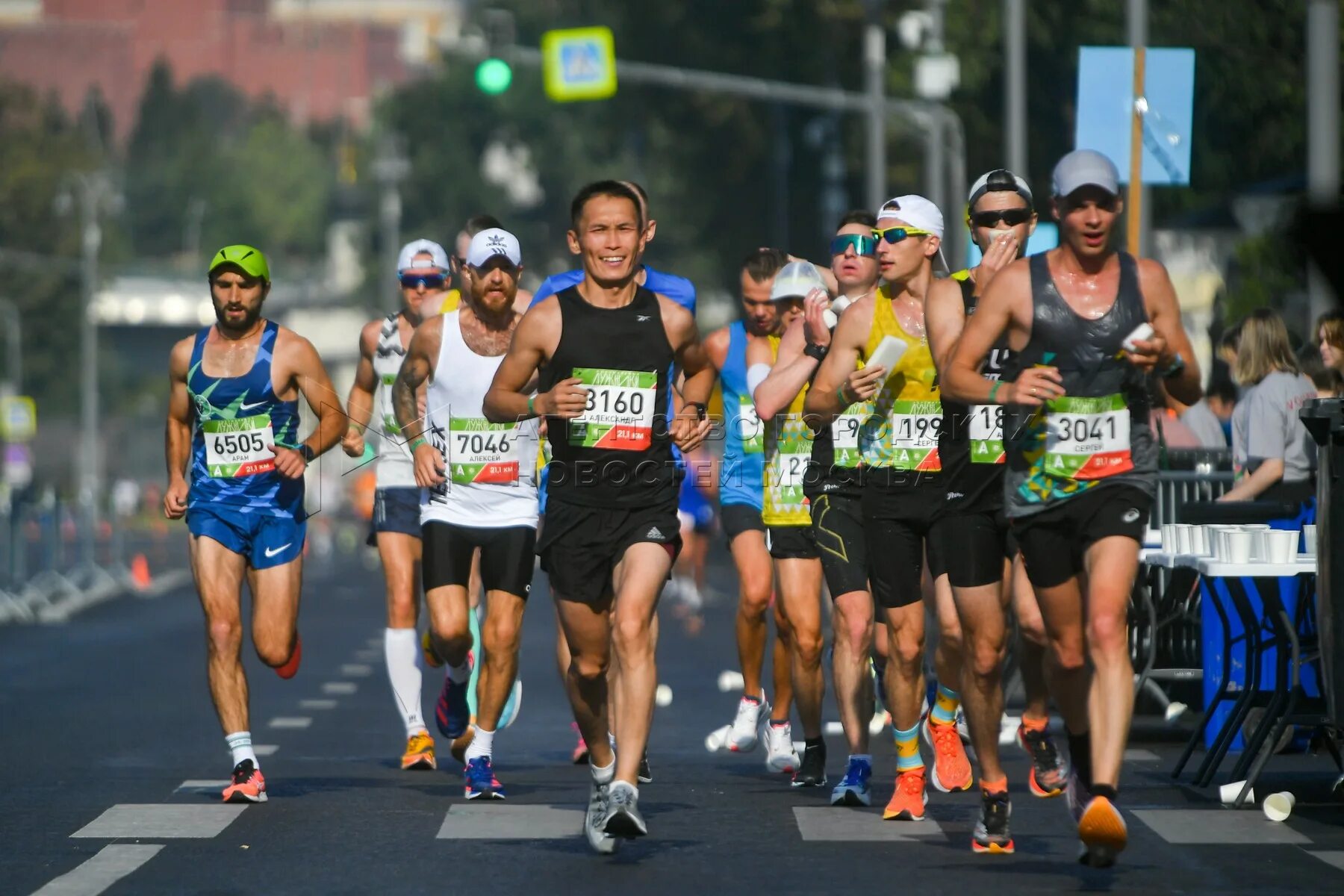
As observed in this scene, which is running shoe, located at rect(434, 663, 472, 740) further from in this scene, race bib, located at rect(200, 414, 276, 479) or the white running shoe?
race bib, located at rect(200, 414, 276, 479)

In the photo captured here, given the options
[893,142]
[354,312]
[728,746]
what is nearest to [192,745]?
[728,746]

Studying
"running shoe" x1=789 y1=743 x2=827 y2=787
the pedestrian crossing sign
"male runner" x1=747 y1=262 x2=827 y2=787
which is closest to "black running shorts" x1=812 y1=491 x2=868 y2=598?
"male runner" x1=747 y1=262 x2=827 y2=787

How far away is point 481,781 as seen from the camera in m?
10.4

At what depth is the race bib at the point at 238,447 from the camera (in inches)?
417

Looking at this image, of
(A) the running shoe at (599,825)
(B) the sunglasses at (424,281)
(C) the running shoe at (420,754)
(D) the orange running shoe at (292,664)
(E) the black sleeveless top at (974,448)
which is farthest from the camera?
(B) the sunglasses at (424,281)

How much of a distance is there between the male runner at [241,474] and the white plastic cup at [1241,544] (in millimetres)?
3641

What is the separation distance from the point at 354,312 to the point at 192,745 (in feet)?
371

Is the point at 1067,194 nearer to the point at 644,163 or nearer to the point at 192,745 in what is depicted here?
the point at 192,745

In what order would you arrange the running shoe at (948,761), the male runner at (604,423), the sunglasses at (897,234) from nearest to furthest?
1. the male runner at (604,423)
2. the sunglasses at (897,234)
3. the running shoe at (948,761)

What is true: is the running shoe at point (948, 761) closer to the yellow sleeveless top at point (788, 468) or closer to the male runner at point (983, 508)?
the male runner at point (983, 508)

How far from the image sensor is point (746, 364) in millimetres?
11742

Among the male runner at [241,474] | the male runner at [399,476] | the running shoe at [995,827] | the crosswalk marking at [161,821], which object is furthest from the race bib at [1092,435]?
the male runner at [399,476]

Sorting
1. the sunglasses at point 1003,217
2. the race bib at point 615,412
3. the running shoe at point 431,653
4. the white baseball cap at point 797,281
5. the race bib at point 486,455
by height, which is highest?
the sunglasses at point 1003,217

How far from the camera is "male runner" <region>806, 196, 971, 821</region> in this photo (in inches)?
369
